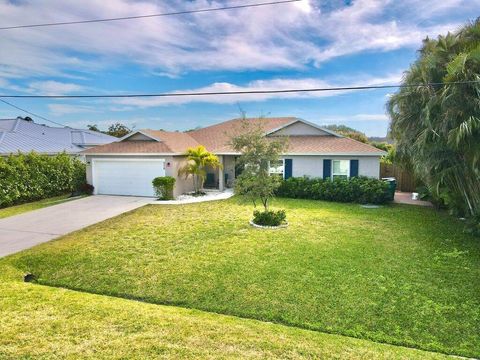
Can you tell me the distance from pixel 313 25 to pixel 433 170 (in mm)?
7258

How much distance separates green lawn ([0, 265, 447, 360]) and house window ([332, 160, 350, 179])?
14.6 metres

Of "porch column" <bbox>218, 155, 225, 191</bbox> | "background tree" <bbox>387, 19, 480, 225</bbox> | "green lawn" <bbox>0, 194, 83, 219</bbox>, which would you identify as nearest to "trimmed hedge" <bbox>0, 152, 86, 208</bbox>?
"green lawn" <bbox>0, 194, 83, 219</bbox>

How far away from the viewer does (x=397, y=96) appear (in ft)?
40.4

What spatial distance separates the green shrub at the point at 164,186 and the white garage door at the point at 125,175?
849mm

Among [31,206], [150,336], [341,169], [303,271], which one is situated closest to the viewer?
[150,336]

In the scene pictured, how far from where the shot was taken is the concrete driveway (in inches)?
406

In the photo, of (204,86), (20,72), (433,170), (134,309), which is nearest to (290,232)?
(433,170)

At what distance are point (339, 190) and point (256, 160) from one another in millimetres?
7103

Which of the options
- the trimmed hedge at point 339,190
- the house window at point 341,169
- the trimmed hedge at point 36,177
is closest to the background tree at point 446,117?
the trimmed hedge at point 339,190

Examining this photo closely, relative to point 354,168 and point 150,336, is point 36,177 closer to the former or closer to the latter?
point 150,336

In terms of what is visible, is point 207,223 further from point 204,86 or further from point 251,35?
point 204,86

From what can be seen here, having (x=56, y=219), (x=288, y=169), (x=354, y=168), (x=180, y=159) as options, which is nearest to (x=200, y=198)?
(x=180, y=159)

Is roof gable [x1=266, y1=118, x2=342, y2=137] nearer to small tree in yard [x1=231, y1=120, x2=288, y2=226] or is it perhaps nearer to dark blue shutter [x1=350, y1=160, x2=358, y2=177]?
dark blue shutter [x1=350, y1=160, x2=358, y2=177]

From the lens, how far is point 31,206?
16.1m
